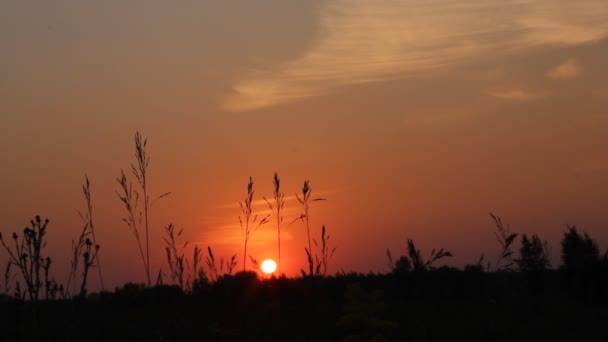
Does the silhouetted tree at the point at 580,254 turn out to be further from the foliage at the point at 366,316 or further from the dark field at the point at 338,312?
the foliage at the point at 366,316

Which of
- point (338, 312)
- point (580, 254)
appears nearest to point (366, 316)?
point (338, 312)

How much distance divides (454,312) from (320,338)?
4.84 feet

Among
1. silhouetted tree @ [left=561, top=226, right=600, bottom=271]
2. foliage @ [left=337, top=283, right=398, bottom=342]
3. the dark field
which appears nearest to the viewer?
foliage @ [left=337, top=283, right=398, bottom=342]

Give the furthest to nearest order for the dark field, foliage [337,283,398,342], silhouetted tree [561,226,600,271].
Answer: silhouetted tree [561,226,600,271]
the dark field
foliage [337,283,398,342]

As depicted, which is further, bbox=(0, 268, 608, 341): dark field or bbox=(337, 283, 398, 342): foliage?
bbox=(0, 268, 608, 341): dark field

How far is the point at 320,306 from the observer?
6.97 meters

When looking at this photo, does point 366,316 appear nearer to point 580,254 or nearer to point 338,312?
point 338,312

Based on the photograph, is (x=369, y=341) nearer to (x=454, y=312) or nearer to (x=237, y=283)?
(x=454, y=312)

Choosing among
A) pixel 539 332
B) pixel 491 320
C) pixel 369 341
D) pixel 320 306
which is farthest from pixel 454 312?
pixel 369 341

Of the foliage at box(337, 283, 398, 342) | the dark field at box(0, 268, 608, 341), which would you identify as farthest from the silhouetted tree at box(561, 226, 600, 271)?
A: the foliage at box(337, 283, 398, 342)

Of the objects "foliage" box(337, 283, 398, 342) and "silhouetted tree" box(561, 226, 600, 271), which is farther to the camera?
"silhouetted tree" box(561, 226, 600, 271)

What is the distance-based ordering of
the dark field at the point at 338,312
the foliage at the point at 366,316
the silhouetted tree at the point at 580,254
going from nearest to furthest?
1. the foliage at the point at 366,316
2. the dark field at the point at 338,312
3. the silhouetted tree at the point at 580,254

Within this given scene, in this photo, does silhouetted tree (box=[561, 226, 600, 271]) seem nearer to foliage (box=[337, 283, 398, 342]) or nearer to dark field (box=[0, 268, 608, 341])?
dark field (box=[0, 268, 608, 341])

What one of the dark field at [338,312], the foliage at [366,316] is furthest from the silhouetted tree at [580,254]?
the foliage at [366,316]
